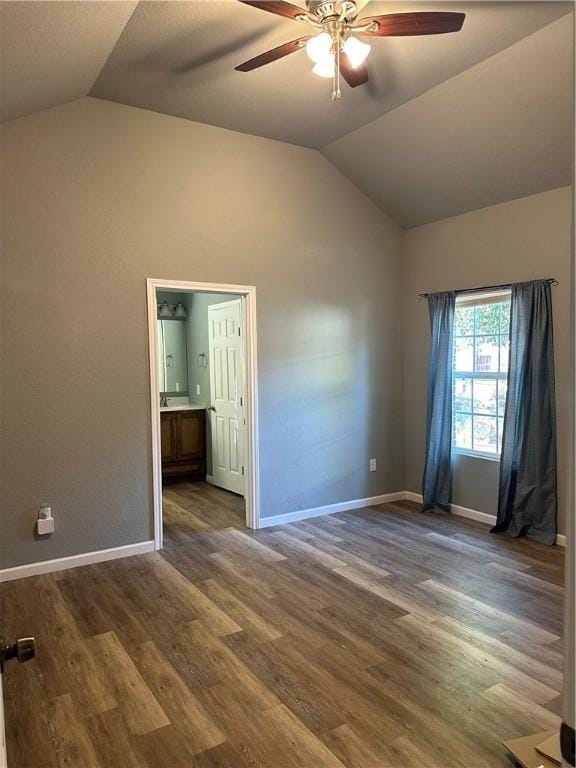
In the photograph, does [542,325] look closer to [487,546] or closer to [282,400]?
[487,546]

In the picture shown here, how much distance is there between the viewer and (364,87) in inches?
145

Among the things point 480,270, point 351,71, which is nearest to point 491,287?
point 480,270

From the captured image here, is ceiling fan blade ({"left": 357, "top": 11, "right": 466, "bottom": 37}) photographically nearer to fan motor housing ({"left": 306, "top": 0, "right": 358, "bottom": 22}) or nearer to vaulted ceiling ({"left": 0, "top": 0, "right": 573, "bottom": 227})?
fan motor housing ({"left": 306, "top": 0, "right": 358, "bottom": 22})

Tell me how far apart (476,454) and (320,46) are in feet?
11.9

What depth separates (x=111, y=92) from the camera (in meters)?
3.76

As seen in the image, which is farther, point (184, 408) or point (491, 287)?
point (184, 408)

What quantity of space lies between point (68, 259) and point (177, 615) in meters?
2.51

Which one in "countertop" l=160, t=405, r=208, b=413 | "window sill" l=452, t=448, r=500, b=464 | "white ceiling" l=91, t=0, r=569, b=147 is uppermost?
"white ceiling" l=91, t=0, r=569, b=147

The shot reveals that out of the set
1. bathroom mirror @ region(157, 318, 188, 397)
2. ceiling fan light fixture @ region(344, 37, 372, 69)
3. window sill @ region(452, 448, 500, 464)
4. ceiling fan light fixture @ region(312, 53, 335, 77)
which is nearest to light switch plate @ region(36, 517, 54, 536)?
bathroom mirror @ region(157, 318, 188, 397)

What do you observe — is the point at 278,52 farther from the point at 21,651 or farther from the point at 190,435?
the point at 190,435

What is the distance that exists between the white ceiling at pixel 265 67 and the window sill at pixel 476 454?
3026 millimetres

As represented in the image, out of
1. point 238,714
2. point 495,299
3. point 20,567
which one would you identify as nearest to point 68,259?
point 20,567

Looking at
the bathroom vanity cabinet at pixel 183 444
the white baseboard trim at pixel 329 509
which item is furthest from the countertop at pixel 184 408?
the white baseboard trim at pixel 329 509

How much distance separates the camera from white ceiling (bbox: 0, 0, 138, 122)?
2307mm
